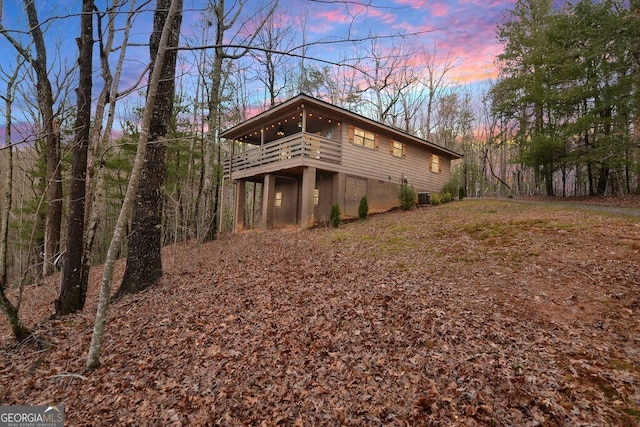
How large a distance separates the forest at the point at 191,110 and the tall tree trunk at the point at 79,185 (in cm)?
3

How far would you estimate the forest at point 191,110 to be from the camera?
547 cm

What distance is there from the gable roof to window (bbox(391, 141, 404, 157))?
0.44m

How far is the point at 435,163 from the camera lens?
21.7m

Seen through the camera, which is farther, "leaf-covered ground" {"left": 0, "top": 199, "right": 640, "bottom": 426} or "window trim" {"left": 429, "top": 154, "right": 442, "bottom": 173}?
"window trim" {"left": 429, "top": 154, "right": 442, "bottom": 173}

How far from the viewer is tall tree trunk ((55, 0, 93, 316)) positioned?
548cm

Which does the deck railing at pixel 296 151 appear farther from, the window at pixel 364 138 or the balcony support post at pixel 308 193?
the window at pixel 364 138

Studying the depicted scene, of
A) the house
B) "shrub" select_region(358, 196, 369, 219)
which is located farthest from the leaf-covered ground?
the house

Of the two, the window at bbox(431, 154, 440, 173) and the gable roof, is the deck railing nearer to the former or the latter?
the gable roof

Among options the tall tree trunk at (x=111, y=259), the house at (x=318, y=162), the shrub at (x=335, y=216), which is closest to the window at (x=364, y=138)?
the house at (x=318, y=162)

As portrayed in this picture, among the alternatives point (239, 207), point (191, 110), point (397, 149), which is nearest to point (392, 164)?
point (397, 149)

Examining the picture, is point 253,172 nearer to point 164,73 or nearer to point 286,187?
point 286,187

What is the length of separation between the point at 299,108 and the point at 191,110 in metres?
8.59

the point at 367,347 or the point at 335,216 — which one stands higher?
the point at 335,216

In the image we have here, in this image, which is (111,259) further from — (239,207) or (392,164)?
(392,164)
